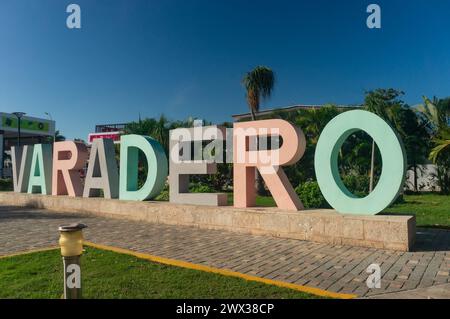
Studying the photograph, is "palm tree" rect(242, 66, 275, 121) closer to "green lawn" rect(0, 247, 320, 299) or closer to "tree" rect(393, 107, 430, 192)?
"tree" rect(393, 107, 430, 192)

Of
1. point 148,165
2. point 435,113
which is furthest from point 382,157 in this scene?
point 435,113

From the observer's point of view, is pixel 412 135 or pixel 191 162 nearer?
pixel 191 162

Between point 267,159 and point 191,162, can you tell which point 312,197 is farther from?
point 191,162

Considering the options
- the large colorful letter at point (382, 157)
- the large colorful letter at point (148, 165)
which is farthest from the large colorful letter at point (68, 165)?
the large colorful letter at point (382, 157)

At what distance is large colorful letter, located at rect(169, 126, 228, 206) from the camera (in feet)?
34.3

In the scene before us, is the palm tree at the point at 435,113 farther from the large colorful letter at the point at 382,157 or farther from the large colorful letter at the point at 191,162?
the large colorful letter at the point at 191,162

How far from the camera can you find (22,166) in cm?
1680

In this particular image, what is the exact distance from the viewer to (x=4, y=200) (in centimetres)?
1761

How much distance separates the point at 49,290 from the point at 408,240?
6258 millimetres

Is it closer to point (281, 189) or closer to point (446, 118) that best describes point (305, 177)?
point (446, 118)

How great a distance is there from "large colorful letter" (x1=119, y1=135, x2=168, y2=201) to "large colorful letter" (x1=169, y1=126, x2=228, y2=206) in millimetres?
444

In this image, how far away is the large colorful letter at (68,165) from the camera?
1383 centimetres

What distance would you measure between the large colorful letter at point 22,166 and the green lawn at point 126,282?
454 inches

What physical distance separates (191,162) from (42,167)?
8384 millimetres
